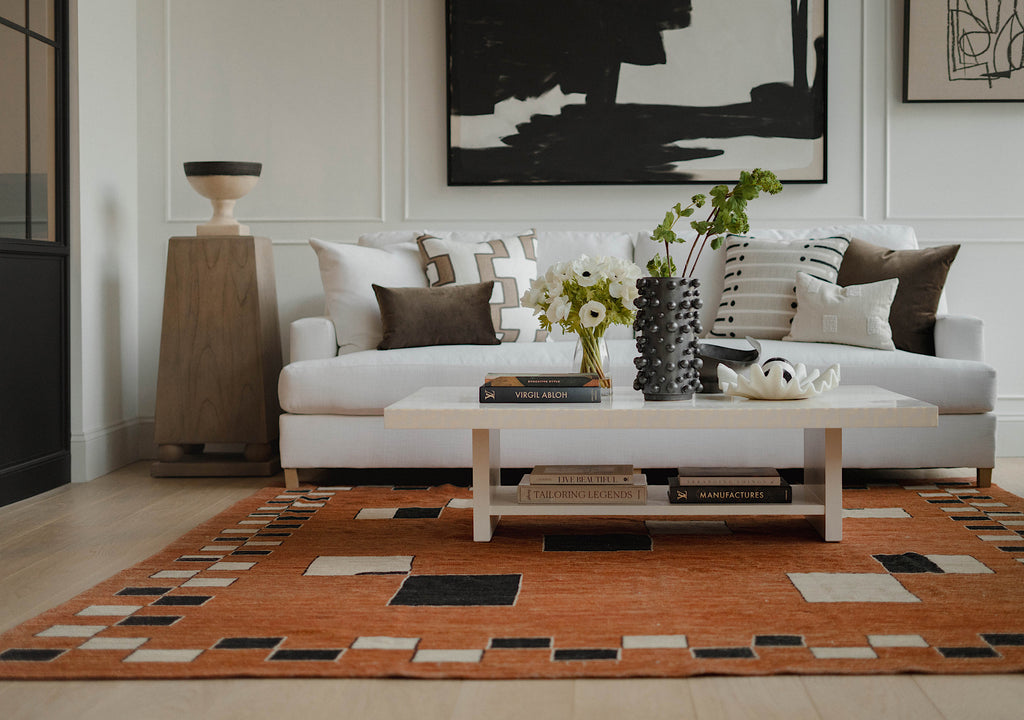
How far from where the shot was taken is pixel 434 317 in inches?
143

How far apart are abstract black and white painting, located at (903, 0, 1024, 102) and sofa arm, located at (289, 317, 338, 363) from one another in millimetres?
2624

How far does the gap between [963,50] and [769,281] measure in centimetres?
144

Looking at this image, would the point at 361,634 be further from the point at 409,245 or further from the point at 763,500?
the point at 409,245

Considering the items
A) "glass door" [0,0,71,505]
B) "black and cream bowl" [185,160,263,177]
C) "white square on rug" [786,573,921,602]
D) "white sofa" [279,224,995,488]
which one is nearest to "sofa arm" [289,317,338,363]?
"white sofa" [279,224,995,488]

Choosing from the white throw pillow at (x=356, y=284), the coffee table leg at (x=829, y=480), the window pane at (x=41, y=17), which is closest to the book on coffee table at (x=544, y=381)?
the coffee table leg at (x=829, y=480)

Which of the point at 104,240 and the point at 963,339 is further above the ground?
the point at 104,240

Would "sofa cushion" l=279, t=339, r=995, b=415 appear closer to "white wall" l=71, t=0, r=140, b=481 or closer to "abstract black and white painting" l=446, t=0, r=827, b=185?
"white wall" l=71, t=0, r=140, b=481

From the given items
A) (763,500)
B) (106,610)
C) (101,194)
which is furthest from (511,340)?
(106,610)

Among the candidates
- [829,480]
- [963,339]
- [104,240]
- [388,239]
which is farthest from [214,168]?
[963,339]

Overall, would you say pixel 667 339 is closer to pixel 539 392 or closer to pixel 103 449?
pixel 539 392

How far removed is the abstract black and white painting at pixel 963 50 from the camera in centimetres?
418

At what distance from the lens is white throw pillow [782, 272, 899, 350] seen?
350 cm

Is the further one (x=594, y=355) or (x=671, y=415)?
(x=594, y=355)

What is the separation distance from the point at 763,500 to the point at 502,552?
0.67 meters
